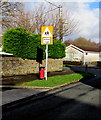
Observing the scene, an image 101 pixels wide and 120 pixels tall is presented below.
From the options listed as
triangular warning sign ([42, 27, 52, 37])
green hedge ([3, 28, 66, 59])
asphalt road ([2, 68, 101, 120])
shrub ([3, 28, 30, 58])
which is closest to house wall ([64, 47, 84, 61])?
green hedge ([3, 28, 66, 59])

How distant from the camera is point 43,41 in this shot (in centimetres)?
1123

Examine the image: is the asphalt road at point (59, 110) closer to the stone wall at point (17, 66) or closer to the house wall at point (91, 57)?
the stone wall at point (17, 66)

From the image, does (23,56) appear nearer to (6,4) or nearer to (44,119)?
(6,4)

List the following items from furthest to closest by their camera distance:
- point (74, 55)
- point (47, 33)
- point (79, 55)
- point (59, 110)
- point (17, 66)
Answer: point (74, 55) → point (79, 55) → point (17, 66) → point (47, 33) → point (59, 110)

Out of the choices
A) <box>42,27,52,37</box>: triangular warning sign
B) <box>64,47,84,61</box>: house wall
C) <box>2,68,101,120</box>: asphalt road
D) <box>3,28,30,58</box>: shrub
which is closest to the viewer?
<box>2,68,101,120</box>: asphalt road

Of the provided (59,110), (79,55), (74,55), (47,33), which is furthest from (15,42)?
(74,55)

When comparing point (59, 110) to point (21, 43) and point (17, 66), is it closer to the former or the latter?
point (17, 66)

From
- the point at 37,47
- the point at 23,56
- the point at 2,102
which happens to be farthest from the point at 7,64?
the point at 2,102

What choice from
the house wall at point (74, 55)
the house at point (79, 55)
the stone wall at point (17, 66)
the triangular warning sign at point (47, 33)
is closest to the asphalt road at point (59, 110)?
the triangular warning sign at point (47, 33)

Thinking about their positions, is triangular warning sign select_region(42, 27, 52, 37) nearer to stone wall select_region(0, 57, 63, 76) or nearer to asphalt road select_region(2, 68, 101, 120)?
stone wall select_region(0, 57, 63, 76)

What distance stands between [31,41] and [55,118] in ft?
36.3

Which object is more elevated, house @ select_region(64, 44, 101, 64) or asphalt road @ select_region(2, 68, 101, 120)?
house @ select_region(64, 44, 101, 64)

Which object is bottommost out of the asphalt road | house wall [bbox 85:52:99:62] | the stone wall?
the asphalt road

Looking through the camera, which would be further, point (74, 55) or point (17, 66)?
point (74, 55)
